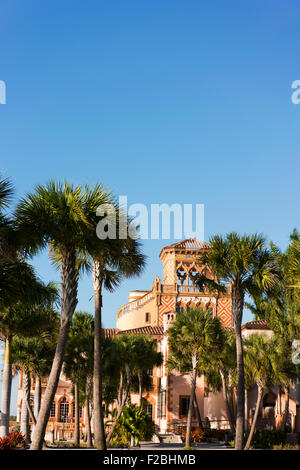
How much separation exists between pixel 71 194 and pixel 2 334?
11540mm

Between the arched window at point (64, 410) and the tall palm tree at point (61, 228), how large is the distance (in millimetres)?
47980

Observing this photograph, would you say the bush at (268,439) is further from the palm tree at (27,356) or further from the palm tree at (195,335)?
the palm tree at (27,356)

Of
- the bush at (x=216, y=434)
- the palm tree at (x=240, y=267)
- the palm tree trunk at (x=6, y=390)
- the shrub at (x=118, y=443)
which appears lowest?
the bush at (x=216, y=434)

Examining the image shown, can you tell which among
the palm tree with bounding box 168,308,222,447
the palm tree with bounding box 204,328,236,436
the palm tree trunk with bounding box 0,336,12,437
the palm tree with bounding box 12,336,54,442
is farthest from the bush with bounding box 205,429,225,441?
the palm tree trunk with bounding box 0,336,12,437

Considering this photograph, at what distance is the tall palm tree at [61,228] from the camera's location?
21109 mm

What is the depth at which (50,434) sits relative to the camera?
4375 centimetres

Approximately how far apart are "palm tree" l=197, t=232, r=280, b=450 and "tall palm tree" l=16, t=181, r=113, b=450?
340 inches

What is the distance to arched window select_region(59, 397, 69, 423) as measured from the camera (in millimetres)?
66188

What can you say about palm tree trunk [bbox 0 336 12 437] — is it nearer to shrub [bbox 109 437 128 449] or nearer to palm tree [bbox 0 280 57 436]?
palm tree [bbox 0 280 57 436]

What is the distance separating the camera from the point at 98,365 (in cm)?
2578

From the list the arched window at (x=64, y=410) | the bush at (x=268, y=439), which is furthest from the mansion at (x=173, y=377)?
the bush at (x=268, y=439)

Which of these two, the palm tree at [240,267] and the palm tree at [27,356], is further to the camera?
the palm tree at [27,356]
